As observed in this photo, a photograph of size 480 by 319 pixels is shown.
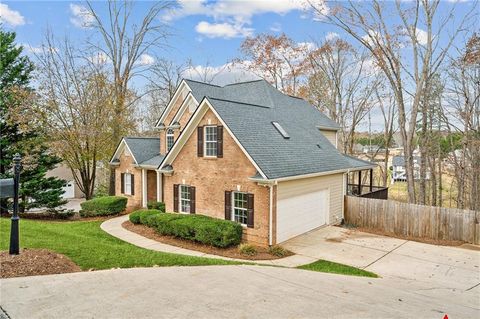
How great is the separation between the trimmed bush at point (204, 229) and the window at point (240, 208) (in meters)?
0.75

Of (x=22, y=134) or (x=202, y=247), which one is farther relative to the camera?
(x=22, y=134)

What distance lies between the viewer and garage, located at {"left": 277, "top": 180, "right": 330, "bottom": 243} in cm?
1300

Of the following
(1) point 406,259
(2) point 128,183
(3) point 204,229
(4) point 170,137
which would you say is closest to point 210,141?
(3) point 204,229

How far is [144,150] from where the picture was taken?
2317 centimetres

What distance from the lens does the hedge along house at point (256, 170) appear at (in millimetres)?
12812

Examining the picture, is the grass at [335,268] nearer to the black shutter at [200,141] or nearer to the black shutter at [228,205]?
the black shutter at [228,205]

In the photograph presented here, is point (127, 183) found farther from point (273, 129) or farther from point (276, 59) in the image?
point (276, 59)

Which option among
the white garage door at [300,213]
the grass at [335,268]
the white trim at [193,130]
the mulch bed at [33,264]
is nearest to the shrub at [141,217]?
the white trim at [193,130]

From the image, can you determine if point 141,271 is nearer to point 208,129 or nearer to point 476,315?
point 476,315

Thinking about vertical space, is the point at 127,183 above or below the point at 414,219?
above

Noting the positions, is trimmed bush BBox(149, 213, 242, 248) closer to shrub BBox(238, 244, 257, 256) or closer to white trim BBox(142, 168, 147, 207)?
shrub BBox(238, 244, 257, 256)

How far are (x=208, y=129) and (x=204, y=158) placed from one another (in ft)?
4.48

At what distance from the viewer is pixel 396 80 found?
2036 cm

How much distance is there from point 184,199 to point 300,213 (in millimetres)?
5791
